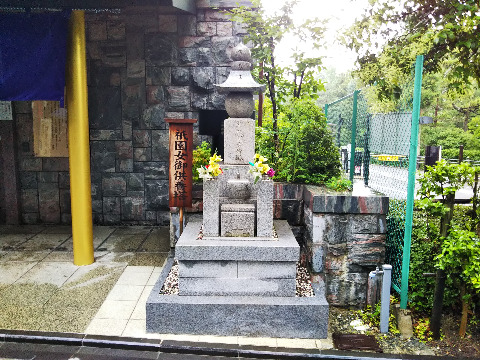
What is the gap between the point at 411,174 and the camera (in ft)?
17.5

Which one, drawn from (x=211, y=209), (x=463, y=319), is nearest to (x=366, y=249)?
(x=463, y=319)

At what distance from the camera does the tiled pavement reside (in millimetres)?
5375

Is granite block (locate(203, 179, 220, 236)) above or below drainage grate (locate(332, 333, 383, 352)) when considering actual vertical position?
above

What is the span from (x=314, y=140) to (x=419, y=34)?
2.42 m

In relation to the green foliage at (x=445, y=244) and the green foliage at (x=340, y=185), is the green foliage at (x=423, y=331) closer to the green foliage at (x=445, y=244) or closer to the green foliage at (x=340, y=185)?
the green foliage at (x=445, y=244)

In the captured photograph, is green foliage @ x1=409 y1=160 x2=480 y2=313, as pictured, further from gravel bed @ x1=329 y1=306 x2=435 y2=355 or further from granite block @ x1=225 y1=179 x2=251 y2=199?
granite block @ x1=225 y1=179 x2=251 y2=199

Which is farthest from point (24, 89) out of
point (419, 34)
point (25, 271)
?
point (419, 34)

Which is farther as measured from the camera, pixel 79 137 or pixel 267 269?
pixel 79 137

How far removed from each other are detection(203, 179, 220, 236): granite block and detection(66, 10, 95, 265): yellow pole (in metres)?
2.59

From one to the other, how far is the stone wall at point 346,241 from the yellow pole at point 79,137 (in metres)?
4.07

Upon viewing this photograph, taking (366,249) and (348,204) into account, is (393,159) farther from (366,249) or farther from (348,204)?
(366,249)

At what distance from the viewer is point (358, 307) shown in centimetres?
641

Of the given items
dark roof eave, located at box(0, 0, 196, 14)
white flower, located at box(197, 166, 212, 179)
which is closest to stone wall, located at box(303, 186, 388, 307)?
white flower, located at box(197, 166, 212, 179)

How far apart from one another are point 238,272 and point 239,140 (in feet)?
6.96
